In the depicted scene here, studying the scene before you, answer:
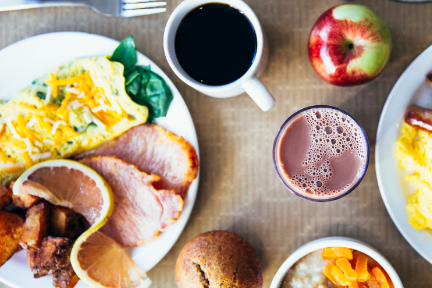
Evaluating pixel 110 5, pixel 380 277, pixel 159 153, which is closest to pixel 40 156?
pixel 159 153

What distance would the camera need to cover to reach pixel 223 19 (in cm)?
97

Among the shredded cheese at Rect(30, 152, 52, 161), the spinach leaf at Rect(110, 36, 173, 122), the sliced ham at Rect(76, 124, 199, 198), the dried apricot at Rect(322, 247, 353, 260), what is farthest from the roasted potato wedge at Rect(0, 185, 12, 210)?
the dried apricot at Rect(322, 247, 353, 260)

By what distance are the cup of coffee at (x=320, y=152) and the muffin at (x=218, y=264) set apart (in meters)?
0.25

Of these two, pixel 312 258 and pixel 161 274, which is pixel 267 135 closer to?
pixel 312 258

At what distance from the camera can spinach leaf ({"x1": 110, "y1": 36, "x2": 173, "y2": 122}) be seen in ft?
3.47

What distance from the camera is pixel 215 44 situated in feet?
3.16

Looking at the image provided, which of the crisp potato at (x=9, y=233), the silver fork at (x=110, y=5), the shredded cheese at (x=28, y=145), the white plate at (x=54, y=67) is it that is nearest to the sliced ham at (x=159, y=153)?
the white plate at (x=54, y=67)

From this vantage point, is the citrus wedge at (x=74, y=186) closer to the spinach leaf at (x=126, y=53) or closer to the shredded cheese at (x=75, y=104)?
the shredded cheese at (x=75, y=104)

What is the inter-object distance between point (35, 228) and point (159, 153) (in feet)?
1.39

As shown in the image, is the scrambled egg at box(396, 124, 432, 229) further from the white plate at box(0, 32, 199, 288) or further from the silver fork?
the silver fork

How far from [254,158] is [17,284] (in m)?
0.85

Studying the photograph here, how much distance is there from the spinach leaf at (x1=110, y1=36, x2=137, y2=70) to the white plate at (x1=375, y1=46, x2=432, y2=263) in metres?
0.78

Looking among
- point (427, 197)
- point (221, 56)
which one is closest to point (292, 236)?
point (427, 197)

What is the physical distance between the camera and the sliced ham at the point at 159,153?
1060mm
